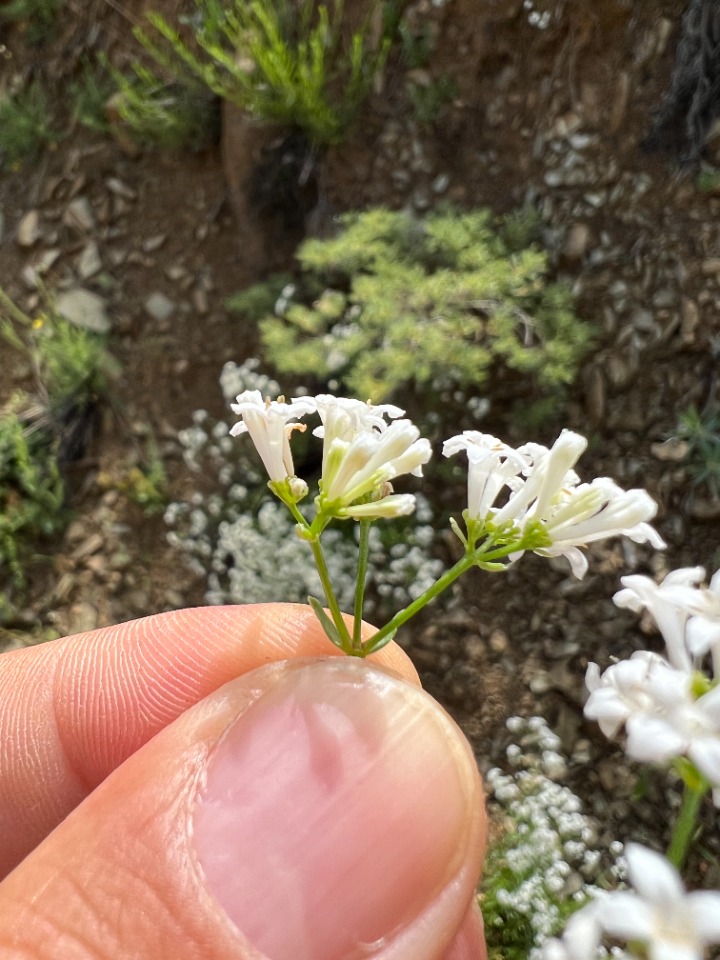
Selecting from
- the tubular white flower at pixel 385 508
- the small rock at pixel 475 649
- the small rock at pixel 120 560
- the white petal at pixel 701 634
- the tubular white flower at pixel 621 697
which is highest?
the tubular white flower at pixel 385 508

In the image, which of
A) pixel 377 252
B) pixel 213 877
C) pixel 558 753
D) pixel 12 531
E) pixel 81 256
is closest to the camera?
pixel 213 877

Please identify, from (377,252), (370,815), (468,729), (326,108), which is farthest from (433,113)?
(370,815)

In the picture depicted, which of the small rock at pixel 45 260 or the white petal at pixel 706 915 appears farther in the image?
the small rock at pixel 45 260

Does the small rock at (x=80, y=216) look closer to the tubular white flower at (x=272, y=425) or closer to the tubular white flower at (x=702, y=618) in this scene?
the tubular white flower at (x=272, y=425)

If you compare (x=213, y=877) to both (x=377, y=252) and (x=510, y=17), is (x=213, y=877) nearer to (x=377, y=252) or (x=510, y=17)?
(x=377, y=252)

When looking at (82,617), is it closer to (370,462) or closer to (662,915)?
(370,462)

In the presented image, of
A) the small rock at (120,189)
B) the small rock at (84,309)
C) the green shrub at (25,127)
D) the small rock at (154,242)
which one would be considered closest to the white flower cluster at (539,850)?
the small rock at (84,309)
